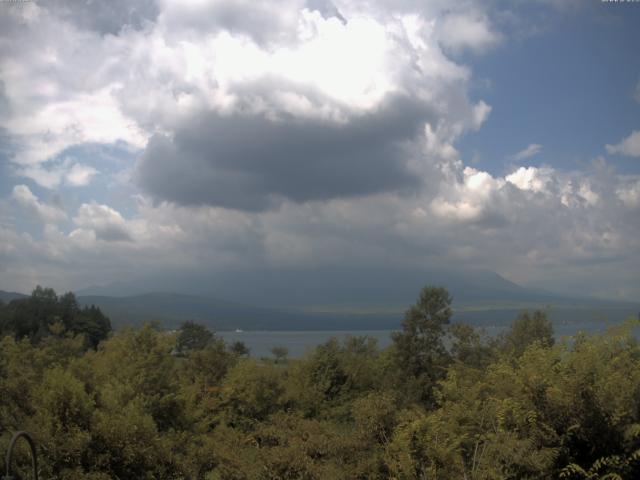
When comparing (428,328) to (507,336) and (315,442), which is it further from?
(315,442)

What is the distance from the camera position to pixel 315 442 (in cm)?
1227

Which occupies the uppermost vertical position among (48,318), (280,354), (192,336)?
(48,318)

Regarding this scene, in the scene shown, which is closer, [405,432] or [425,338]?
[405,432]

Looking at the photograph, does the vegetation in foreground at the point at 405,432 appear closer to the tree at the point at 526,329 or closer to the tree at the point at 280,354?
the tree at the point at 526,329

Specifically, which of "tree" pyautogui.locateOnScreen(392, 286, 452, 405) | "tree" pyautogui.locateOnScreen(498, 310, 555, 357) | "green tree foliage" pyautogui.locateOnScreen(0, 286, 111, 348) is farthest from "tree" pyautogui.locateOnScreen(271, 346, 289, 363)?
"green tree foliage" pyautogui.locateOnScreen(0, 286, 111, 348)

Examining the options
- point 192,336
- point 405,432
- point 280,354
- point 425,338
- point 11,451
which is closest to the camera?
point 11,451

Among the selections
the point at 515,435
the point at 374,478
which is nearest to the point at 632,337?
the point at 515,435

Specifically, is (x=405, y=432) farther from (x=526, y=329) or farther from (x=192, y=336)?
(x=192, y=336)

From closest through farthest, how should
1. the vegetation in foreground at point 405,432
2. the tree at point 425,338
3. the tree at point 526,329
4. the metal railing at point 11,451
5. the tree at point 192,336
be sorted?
the metal railing at point 11,451, the vegetation in foreground at point 405,432, the tree at point 425,338, the tree at point 526,329, the tree at point 192,336

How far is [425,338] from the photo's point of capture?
43375 millimetres

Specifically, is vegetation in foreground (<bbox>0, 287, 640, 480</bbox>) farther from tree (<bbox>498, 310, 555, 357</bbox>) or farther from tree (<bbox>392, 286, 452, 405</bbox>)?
tree (<bbox>498, 310, 555, 357</bbox>)

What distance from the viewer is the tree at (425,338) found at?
42.0 m

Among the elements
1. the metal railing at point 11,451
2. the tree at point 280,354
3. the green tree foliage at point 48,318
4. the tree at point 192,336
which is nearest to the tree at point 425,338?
the tree at point 280,354

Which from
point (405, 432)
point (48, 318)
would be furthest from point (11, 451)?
point (48, 318)
